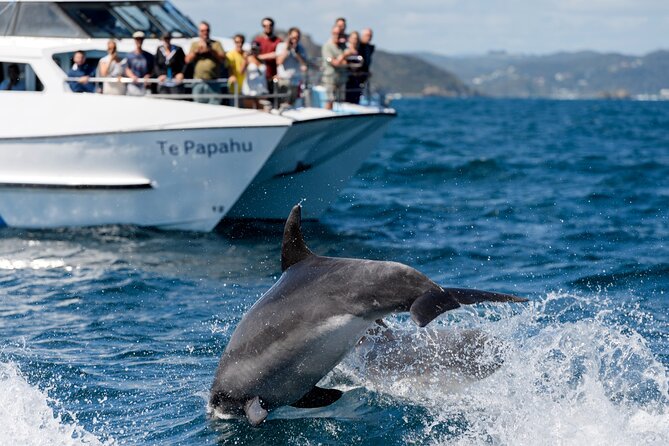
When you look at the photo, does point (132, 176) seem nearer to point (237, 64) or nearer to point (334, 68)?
point (237, 64)

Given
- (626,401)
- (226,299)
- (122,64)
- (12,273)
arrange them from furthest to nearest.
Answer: (122,64) → (12,273) → (226,299) → (626,401)

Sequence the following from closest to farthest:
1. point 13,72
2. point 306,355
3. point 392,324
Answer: point 306,355 < point 392,324 < point 13,72

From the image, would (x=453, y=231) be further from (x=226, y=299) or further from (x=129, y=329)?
(x=129, y=329)

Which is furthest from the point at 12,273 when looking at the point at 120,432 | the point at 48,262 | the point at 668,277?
the point at 668,277

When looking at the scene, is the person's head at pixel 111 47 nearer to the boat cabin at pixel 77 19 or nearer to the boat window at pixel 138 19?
the boat cabin at pixel 77 19

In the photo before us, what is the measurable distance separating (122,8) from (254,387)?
12153 mm

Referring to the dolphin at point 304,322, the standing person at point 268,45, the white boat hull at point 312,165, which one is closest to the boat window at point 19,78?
the standing person at point 268,45

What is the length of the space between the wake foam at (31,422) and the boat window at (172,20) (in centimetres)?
1117

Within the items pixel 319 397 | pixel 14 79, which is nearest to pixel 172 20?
pixel 14 79

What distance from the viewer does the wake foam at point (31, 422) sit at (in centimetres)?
794

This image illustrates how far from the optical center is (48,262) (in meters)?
15.1

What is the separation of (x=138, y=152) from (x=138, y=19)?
11.8ft

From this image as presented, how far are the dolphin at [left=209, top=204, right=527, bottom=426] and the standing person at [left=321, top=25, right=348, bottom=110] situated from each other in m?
9.95

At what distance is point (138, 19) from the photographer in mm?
18875
